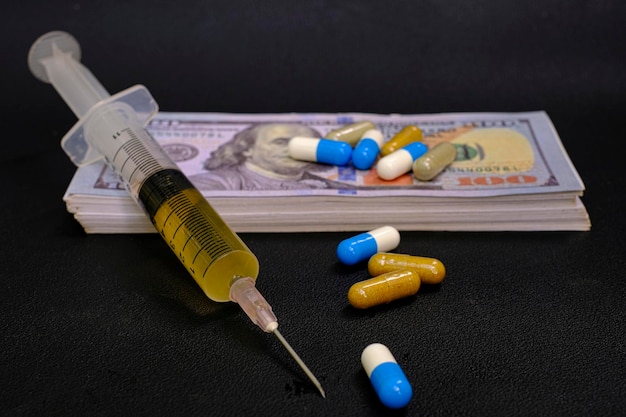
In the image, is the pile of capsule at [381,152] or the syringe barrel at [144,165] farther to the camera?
the pile of capsule at [381,152]

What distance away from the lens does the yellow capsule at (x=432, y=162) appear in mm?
1562

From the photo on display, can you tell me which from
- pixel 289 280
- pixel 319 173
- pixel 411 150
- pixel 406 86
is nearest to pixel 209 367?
pixel 289 280

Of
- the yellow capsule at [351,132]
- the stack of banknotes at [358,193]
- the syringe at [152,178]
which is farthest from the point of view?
the yellow capsule at [351,132]

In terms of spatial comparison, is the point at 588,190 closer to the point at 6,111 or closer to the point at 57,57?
the point at 57,57

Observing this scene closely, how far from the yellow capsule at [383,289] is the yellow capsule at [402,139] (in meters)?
0.45

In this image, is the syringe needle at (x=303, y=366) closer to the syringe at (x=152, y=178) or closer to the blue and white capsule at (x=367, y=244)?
the syringe at (x=152, y=178)

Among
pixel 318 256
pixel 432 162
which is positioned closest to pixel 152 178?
pixel 318 256

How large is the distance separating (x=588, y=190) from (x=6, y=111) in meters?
1.61

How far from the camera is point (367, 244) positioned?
1.42 meters

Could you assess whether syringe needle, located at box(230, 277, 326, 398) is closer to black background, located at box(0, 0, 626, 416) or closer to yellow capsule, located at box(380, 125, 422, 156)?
black background, located at box(0, 0, 626, 416)

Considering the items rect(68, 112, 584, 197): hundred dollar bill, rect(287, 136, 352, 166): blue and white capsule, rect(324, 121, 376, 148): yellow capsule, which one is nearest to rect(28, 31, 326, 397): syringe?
rect(68, 112, 584, 197): hundred dollar bill

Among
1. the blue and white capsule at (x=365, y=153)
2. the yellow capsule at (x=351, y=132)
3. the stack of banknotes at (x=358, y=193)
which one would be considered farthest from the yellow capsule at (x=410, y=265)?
the yellow capsule at (x=351, y=132)

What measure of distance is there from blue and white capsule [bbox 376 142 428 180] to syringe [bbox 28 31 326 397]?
1.33ft

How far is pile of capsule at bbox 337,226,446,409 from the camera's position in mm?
1109
